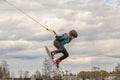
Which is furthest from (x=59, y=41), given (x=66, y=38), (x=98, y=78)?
(x=98, y=78)

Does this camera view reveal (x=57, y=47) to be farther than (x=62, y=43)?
No

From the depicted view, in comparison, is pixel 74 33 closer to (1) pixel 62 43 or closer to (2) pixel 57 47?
(1) pixel 62 43

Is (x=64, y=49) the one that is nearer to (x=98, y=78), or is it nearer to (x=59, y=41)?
(x=59, y=41)

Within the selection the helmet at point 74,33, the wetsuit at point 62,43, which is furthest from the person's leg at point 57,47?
the helmet at point 74,33

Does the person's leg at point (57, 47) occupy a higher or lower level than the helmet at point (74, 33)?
lower

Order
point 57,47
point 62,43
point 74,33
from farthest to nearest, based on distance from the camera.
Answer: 1. point 62,43
2. point 57,47
3. point 74,33

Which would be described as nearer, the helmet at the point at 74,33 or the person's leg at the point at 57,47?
the helmet at the point at 74,33

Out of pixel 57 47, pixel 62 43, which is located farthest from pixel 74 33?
pixel 57 47

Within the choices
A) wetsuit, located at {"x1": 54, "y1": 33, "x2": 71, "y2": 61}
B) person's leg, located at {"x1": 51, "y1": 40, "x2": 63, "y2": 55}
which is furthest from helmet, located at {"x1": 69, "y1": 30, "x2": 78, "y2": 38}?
person's leg, located at {"x1": 51, "y1": 40, "x2": 63, "y2": 55}

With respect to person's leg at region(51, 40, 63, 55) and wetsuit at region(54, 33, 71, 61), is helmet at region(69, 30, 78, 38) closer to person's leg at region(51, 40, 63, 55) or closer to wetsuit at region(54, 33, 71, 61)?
wetsuit at region(54, 33, 71, 61)

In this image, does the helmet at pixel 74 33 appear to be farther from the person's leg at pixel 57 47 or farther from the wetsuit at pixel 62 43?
the person's leg at pixel 57 47

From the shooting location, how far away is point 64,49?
26.7m

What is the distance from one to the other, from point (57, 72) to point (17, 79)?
103969 millimetres

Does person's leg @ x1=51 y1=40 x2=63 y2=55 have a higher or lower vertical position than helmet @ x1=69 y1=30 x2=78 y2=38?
lower
